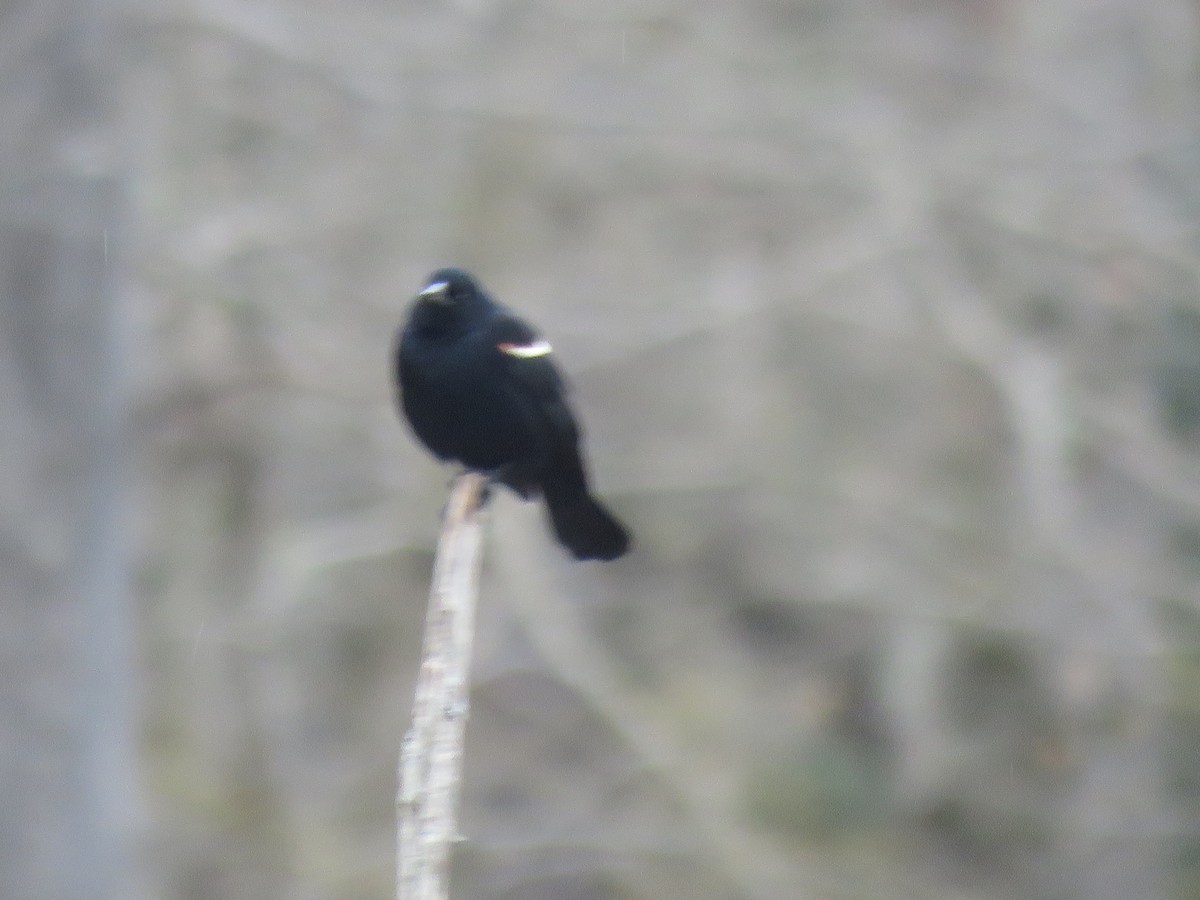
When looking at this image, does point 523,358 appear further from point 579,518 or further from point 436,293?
point 579,518

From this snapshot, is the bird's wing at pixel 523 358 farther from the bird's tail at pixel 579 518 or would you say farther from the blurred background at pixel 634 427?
the blurred background at pixel 634 427

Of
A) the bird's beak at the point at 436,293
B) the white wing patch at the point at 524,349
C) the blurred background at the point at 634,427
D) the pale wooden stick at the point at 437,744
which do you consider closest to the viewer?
the pale wooden stick at the point at 437,744

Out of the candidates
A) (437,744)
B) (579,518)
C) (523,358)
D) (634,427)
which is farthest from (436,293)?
(634,427)

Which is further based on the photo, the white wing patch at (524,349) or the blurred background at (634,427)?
the blurred background at (634,427)

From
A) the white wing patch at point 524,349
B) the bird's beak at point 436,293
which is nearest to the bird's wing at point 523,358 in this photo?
the white wing patch at point 524,349

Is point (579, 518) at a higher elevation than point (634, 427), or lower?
lower

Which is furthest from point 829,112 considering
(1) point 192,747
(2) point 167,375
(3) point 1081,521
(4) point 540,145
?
(1) point 192,747

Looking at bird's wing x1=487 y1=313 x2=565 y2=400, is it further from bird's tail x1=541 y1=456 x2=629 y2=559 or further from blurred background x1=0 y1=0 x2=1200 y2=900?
blurred background x1=0 y1=0 x2=1200 y2=900

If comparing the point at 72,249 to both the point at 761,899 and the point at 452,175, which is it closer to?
the point at 452,175
